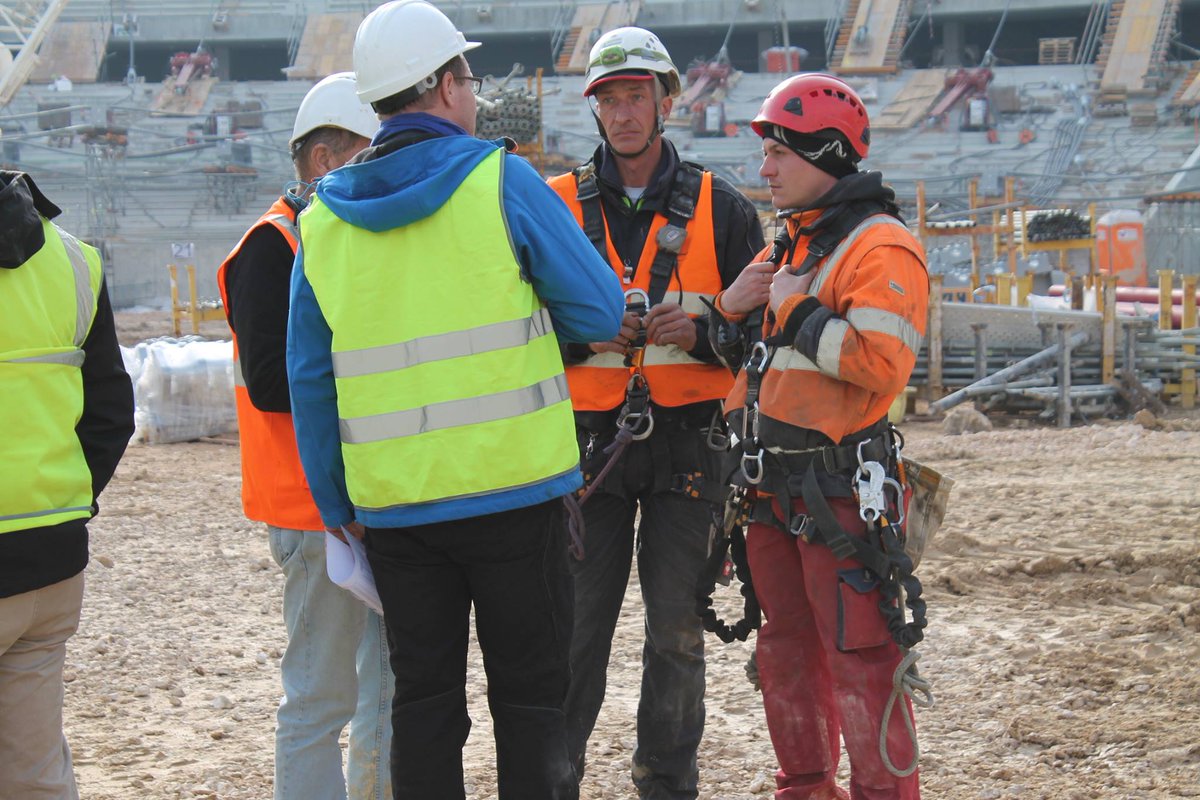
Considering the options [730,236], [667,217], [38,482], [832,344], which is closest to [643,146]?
[667,217]

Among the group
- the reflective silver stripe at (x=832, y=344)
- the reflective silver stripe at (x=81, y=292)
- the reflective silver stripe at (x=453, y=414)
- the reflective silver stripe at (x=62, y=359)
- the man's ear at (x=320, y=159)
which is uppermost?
the man's ear at (x=320, y=159)

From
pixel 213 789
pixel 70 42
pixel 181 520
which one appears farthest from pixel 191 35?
pixel 213 789

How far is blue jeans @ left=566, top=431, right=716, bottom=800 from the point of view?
379cm

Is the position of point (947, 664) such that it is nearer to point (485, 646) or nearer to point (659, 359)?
point (659, 359)

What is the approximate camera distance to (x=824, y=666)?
3670 millimetres

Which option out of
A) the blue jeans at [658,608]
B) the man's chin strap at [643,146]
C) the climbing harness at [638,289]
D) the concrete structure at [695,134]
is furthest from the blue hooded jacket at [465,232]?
the concrete structure at [695,134]

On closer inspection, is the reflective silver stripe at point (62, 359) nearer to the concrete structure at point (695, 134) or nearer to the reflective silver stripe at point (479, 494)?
the reflective silver stripe at point (479, 494)

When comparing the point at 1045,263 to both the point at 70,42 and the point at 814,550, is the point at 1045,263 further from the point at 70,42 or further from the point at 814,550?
the point at 70,42

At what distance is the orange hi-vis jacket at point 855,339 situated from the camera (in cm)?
324

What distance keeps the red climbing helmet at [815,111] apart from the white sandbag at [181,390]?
1071 cm

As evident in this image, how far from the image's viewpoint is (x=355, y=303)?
2.84m

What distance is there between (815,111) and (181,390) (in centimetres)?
1152

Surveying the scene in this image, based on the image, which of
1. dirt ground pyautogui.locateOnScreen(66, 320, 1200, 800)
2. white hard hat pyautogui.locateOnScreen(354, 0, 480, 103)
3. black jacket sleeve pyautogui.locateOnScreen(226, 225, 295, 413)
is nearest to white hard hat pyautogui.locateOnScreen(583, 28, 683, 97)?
white hard hat pyautogui.locateOnScreen(354, 0, 480, 103)

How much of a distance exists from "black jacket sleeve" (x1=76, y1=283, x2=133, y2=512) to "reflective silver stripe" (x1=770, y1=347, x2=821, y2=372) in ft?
5.41
